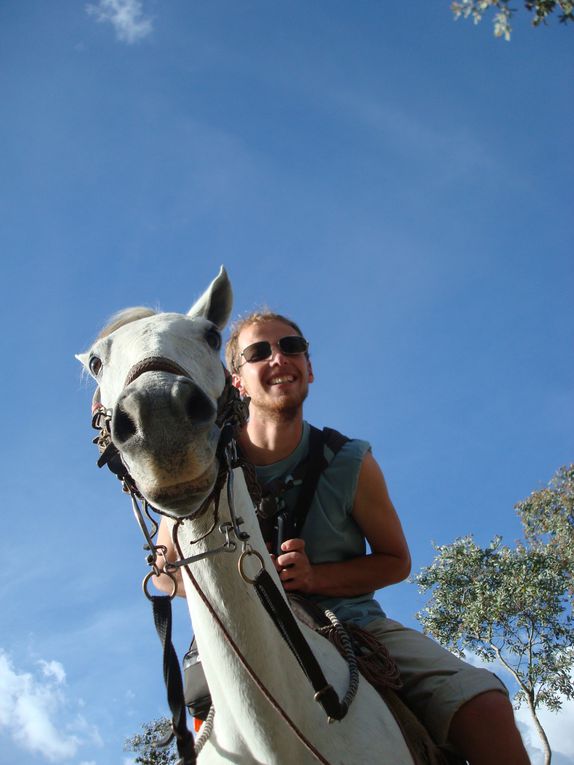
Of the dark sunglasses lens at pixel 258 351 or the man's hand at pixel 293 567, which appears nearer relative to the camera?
the man's hand at pixel 293 567

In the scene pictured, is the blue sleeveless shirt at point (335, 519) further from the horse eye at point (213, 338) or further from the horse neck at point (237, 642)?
the horse neck at point (237, 642)

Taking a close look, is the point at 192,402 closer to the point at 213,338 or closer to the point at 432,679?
the point at 213,338

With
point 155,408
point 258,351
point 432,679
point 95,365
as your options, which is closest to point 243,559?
→ point 155,408

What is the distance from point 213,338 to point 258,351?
133 centimetres

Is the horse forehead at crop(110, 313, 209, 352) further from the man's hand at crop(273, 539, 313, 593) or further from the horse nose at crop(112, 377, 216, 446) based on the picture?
the man's hand at crop(273, 539, 313, 593)

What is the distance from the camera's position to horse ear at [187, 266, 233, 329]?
3434mm

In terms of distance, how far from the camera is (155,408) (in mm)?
2059

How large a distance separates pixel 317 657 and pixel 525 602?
19791 mm

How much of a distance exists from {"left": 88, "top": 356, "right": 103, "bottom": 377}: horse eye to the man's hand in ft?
4.14

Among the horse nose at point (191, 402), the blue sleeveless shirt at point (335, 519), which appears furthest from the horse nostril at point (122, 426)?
the blue sleeveless shirt at point (335, 519)

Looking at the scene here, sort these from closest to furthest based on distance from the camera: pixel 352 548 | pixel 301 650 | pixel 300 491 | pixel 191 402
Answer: pixel 191 402 < pixel 301 650 < pixel 300 491 < pixel 352 548

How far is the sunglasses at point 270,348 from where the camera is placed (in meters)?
4.21

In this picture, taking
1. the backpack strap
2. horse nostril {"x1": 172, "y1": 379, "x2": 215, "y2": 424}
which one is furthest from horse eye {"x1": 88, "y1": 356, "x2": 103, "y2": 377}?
the backpack strap

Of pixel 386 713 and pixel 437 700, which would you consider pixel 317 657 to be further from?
pixel 437 700
